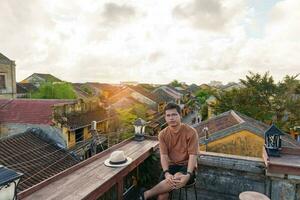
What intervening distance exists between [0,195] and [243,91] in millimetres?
17994

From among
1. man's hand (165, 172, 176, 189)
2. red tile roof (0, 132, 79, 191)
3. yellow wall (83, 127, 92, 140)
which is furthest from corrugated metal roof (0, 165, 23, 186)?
yellow wall (83, 127, 92, 140)

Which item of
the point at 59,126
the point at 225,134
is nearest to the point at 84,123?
the point at 59,126

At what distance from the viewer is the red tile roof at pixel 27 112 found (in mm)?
13039

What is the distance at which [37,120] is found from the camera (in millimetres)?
12906

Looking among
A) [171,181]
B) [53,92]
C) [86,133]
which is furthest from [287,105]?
[53,92]

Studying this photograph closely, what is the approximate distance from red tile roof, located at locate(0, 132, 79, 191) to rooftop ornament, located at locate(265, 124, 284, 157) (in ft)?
23.8

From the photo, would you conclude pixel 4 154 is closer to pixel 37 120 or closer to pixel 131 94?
pixel 37 120

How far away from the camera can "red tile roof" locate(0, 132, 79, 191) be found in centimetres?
830

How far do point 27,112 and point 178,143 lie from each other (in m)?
13.2

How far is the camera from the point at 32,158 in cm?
930

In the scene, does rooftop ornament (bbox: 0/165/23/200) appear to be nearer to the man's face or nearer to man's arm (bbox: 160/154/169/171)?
man's arm (bbox: 160/154/169/171)

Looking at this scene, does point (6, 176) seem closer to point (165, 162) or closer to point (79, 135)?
point (165, 162)

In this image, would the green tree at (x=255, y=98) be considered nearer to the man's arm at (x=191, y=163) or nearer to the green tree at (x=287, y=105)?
the green tree at (x=287, y=105)

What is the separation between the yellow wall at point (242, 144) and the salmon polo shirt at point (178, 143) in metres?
7.16
